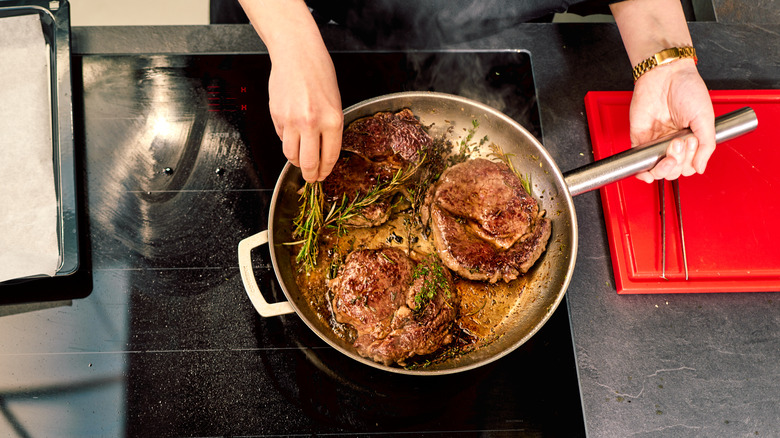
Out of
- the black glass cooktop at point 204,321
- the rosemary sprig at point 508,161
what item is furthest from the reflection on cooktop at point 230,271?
the rosemary sprig at point 508,161

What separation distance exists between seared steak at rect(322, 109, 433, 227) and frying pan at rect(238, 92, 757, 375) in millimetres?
76

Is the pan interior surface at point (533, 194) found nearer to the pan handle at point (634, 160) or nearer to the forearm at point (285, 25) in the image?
the pan handle at point (634, 160)

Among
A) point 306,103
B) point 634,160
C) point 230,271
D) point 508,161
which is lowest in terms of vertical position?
point 230,271

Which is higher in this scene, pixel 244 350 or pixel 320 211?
pixel 320 211

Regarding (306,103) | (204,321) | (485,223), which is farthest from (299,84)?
(204,321)

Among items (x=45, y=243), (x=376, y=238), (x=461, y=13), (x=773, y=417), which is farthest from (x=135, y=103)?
(x=773, y=417)

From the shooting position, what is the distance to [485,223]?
1589 millimetres

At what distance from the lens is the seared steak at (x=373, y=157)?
159cm

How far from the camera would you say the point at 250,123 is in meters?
1.81

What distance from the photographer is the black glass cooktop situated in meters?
1.52

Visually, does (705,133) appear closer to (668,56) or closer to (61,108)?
(668,56)

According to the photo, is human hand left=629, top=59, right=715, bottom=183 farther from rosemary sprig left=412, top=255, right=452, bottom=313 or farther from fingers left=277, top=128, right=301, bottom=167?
fingers left=277, top=128, right=301, bottom=167

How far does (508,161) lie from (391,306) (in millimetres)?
702

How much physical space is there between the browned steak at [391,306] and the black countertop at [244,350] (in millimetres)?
207
